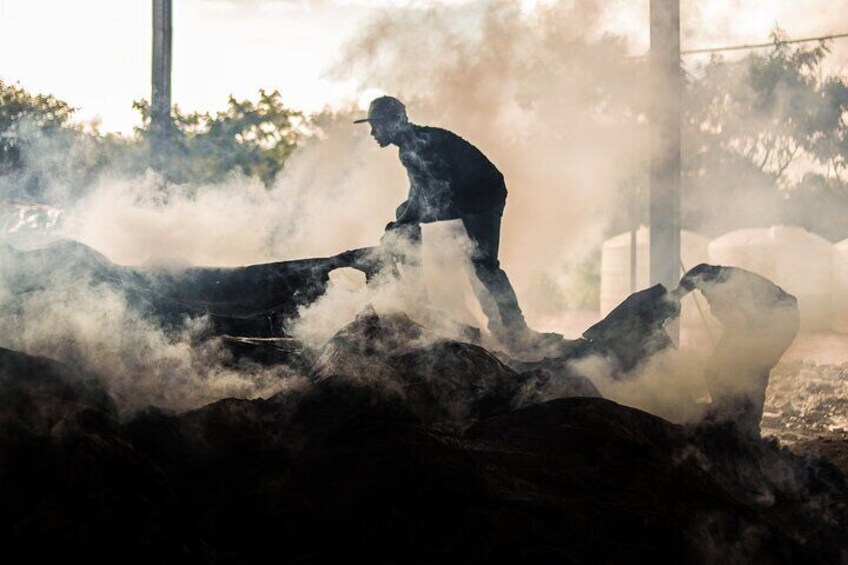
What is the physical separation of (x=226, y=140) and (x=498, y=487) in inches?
746

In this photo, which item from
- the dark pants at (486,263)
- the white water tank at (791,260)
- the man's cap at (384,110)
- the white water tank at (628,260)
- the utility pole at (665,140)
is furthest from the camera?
the white water tank at (628,260)

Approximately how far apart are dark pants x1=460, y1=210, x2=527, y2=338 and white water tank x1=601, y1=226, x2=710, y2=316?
1283cm

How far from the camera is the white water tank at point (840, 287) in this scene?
Result: 1920 cm

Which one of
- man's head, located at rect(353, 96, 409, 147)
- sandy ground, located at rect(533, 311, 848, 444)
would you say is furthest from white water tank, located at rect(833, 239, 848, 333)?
man's head, located at rect(353, 96, 409, 147)

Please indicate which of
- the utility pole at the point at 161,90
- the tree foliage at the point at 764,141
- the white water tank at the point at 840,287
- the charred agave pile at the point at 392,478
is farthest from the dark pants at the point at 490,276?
the tree foliage at the point at 764,141

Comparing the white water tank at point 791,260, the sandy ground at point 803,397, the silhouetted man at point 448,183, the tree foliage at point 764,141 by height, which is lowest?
the sandy ground at point 803,397

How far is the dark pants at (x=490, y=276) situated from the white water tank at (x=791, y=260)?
40.9 feet

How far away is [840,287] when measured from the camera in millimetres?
20344

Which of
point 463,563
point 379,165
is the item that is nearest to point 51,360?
point 463,563

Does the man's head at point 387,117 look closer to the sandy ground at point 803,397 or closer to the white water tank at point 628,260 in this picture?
the sandy ground at point 803,397

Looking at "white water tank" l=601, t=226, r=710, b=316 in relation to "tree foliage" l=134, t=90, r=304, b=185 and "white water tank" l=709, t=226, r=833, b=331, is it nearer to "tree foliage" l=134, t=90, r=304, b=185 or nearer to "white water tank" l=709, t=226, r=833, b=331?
"white water tank" l=709, t=226, r=833, b=331

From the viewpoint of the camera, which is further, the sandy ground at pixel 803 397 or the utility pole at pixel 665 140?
the utility pole at pixel 665 140

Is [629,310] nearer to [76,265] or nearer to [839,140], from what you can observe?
[76,265]

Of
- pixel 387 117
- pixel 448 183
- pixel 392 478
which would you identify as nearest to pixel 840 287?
pixel 448 183
